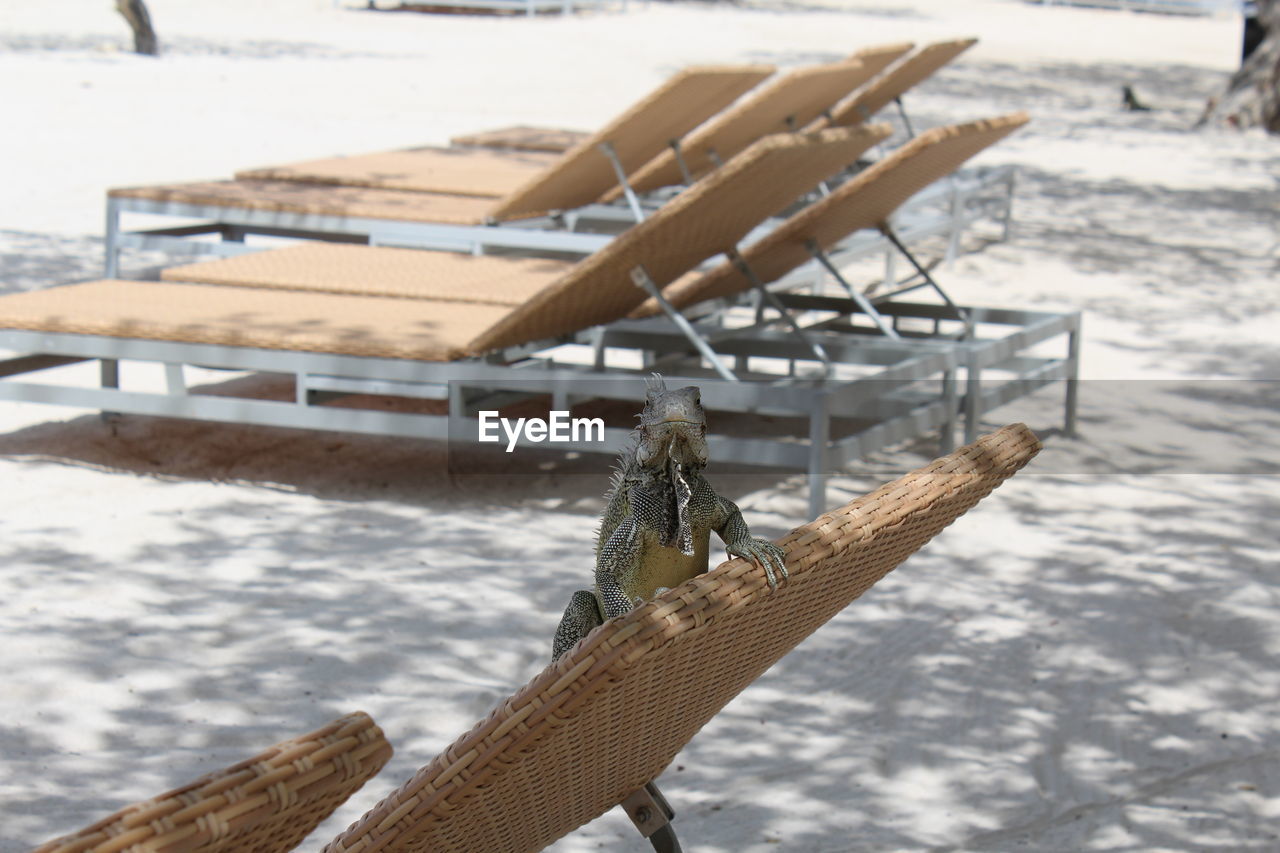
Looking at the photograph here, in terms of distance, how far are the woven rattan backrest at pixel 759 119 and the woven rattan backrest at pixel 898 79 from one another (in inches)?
22.4

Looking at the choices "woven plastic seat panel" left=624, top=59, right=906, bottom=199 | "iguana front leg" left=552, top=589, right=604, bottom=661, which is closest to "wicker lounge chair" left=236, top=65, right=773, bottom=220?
"woven plastic seat panel" left=624, top=59, right=906, bottom=199

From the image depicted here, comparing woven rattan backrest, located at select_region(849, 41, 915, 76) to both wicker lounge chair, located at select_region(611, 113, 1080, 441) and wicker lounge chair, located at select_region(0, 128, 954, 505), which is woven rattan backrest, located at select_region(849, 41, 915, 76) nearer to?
wicker lounge chair, located at select_region(611, 113, 1080, 441)

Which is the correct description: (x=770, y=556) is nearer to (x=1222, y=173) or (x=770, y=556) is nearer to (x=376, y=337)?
(x=376, y=337)

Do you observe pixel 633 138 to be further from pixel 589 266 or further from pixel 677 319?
pixel 589 266

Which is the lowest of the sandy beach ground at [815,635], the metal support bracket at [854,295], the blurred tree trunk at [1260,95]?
the sandy beach ground at [815,635]

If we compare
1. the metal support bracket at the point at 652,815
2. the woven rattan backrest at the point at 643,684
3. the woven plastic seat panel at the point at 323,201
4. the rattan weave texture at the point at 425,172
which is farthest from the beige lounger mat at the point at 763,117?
the metal support bracket at the point at 652,815

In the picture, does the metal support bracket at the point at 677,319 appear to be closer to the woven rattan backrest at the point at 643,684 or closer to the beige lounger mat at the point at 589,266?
the beige lounger mat at the point at 589,266

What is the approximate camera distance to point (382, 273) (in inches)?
266

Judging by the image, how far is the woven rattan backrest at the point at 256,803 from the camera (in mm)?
1343

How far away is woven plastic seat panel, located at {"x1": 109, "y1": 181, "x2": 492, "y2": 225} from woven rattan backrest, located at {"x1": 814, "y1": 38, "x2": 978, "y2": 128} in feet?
10.6

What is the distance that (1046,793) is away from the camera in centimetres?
349

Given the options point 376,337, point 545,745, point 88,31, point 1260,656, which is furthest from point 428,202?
point 88,31

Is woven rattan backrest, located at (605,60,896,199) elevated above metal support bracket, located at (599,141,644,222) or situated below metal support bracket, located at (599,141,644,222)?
above

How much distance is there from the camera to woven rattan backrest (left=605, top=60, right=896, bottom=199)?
8.41 meters
